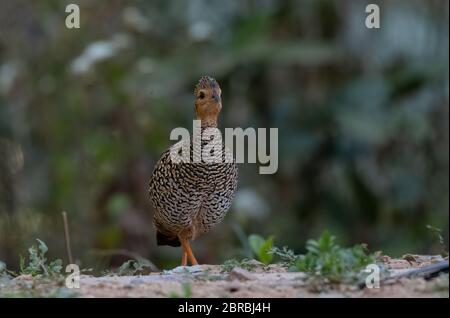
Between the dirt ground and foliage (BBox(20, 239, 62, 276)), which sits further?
foliage (BBox(20, 239, 62, 276))

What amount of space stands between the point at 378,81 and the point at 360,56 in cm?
113

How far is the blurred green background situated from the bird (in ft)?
8.40

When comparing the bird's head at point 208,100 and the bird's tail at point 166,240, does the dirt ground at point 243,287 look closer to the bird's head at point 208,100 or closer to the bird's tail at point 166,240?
the bird's head at point 208,100

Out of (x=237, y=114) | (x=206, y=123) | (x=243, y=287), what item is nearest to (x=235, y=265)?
(x=243, y=287)

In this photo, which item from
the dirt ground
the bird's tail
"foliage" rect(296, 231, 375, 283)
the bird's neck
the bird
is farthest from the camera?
the bird's tail

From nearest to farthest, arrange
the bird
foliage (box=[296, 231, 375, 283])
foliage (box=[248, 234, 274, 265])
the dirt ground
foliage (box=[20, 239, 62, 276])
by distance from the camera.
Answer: the dirt ground, foliage (box=[296, 231, 375, 283]), foliage (box=[20, 239, 62, 276]), foliage (box=[248, 234, 274, 265]), the bird

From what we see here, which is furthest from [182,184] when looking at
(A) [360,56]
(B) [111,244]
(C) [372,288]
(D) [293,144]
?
(A) [360,56]

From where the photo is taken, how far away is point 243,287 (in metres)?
4.21

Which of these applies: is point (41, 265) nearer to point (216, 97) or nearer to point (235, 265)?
point (235, 265)

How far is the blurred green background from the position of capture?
9328 mm

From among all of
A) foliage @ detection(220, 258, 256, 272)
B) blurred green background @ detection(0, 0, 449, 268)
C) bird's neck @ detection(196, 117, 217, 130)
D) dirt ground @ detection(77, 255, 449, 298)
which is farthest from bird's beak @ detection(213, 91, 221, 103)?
blurred green background @ detection(0, 0, 449, 268)

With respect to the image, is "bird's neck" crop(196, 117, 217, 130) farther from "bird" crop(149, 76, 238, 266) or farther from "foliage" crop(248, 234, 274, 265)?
"foliage" crop(248, 234, 274, 265)
